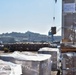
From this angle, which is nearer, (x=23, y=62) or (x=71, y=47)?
(x=23, y=62)

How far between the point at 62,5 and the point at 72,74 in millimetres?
1908

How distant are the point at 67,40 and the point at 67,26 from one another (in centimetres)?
38

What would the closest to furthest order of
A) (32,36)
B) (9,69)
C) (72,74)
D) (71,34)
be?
(9,69)
(72,74)
(71,34)
(32,36)

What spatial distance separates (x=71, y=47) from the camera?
6.52 meters

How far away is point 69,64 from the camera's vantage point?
6340 millimetres

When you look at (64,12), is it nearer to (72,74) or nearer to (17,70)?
(72,74)

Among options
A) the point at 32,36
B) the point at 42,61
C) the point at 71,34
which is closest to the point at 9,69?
the point at 42,61

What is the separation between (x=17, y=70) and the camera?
4.32 metres

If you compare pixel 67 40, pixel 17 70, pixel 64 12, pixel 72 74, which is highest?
pixel 64 12

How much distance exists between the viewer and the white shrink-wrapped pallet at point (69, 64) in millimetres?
6297

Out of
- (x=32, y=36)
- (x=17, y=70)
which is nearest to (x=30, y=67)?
(x=17, y=70)

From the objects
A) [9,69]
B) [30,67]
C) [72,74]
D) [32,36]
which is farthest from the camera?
[32,36]

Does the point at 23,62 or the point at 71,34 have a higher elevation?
the point at 71,34

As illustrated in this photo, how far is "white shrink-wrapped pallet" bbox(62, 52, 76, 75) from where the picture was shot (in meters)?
6.30
